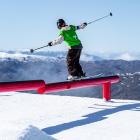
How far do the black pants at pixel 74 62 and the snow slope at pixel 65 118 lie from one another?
2.93 ft

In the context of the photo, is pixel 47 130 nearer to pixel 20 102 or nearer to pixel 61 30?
pixel 20 102

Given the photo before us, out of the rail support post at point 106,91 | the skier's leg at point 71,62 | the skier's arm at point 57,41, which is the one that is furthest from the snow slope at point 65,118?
the skier's arm at point 57,41

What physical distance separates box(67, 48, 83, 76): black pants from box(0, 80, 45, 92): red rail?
149 inches

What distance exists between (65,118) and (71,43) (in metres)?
4.06

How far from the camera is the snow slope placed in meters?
5.66

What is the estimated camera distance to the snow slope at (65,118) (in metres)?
5.66

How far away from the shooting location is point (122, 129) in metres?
7.66

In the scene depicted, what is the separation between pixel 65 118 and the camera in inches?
359

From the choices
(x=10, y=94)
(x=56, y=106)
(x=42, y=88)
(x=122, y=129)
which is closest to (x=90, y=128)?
(x=122, y=129)

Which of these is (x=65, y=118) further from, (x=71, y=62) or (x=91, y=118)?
(x=71, y=62)

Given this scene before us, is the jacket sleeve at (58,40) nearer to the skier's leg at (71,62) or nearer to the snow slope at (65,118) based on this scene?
the skier's leg at (71,62)

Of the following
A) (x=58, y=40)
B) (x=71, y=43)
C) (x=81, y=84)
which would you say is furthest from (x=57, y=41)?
(x=81, y=84)

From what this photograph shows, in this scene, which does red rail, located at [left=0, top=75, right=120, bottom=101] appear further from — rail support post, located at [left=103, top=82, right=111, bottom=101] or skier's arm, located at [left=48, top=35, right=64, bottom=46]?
skier's arm, located at [left=48, top=35, right=64, bottom=46]

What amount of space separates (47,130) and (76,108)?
2996 mm
